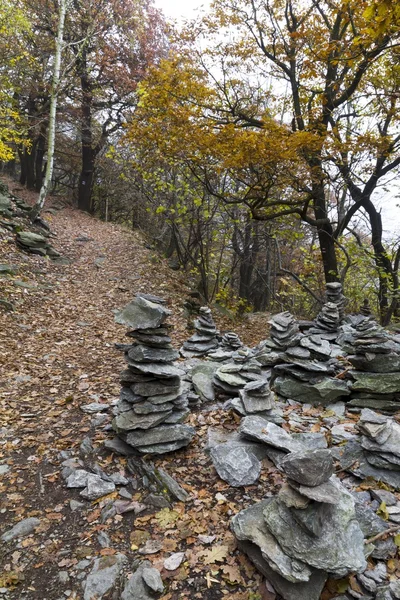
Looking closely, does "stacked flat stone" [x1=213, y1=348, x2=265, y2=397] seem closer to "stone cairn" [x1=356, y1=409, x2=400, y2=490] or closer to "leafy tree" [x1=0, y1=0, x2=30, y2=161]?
"stone cairn" [x1=356, y1=409, x2=400, y2=490]

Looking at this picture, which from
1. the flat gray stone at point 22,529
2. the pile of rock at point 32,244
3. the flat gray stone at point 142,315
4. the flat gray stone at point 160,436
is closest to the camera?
the flat gray stone at point 22,529

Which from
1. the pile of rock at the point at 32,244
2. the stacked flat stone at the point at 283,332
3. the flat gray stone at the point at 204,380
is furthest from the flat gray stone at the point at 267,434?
the pile of rock at the point at 32,244

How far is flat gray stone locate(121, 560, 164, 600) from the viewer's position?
2828 millimetres

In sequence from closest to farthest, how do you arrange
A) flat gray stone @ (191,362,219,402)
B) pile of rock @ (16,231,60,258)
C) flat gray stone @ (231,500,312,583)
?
flat gray stone @ (231,500,312,583)
flat gray stone @ (191,362,219,402)
pile of rock @ (16,231,60,258)

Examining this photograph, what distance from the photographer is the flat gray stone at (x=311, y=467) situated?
2.84m

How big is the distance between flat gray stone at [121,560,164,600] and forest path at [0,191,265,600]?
10cm

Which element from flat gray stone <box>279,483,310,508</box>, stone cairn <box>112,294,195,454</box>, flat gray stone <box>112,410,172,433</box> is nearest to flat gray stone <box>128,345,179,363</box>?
stone cairn <box>112,294,195,454</box>

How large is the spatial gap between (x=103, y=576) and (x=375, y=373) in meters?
4.53

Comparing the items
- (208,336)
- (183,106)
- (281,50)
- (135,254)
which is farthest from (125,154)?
(208,336)

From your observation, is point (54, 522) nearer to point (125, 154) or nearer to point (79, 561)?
point (79, 561)

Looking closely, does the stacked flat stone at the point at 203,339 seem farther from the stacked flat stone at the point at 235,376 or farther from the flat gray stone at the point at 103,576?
the flat gray stone at the point at 103,576

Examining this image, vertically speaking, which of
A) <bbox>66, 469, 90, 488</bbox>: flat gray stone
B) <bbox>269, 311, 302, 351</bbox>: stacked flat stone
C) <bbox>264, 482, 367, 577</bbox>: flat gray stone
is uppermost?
<bbox>269, 311, 302, 351</bbox>: stacked flat stone

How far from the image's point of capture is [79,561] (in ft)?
10.5

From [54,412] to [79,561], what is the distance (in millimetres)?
2943
